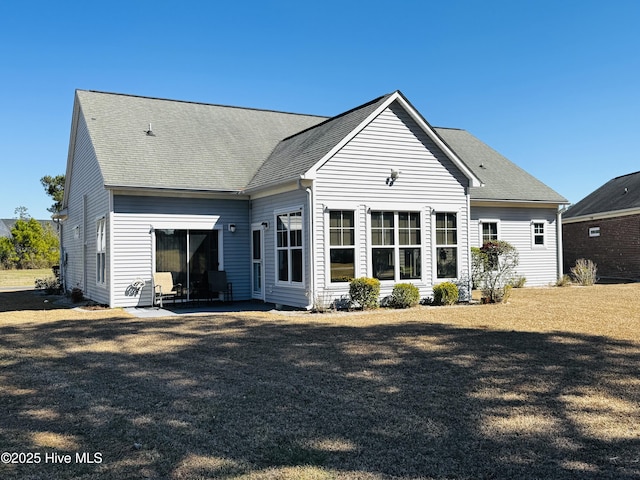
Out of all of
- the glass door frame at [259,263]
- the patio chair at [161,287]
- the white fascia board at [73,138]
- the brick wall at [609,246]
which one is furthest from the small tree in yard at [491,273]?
the white fascia board at [73,138]

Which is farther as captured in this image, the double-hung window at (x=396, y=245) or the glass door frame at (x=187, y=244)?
the glass door frame at (x=187, y=244)

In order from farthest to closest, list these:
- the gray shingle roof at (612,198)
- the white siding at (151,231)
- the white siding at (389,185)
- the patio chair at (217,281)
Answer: the gray shingle roof at (612,198) → the patio chair at (217,281) → the white siding at (151,231) → the white siding at (389,185)

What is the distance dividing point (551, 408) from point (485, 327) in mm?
5216

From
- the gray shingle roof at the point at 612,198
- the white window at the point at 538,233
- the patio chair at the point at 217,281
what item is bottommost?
the patio chair at the point at 217,281

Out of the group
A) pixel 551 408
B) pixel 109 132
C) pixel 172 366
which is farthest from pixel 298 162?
pixel 551 408

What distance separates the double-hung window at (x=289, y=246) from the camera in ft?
47.4

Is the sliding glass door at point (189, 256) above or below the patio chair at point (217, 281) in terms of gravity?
above

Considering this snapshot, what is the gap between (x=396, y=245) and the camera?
589 inches

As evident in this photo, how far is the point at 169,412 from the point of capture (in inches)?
229

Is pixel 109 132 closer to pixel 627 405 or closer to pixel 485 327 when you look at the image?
pixel 485 327

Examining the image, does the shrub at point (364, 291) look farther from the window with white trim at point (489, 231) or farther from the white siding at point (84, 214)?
the window with white trim at point (489, 231)

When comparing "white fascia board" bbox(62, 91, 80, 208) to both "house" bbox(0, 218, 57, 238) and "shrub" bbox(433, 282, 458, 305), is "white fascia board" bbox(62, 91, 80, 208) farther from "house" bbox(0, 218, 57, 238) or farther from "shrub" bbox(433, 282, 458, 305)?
"house" bbox(0, 218, 57, 238)

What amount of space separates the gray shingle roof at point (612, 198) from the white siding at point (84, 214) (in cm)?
2306

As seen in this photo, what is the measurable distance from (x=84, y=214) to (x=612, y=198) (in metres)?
25.3
